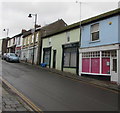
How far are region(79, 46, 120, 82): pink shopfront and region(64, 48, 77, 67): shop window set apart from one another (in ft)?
5.57

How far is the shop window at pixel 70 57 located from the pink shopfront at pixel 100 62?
1697mm

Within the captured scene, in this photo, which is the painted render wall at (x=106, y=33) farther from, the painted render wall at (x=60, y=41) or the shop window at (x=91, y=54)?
the painted render wall at (x=60, y=41)

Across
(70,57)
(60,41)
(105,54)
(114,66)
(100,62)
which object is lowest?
(114,66)

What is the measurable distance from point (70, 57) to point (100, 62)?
5698 millimetres

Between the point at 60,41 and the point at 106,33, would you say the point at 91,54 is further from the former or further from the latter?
the point at 60,41

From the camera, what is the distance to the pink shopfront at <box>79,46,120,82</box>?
1387cm

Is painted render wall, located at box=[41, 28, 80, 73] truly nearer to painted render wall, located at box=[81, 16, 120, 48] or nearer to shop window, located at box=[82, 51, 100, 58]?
painted render wall, located at box=[81, 16, 120, 48]

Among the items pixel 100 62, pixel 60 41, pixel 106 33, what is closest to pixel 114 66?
pixel 100 62

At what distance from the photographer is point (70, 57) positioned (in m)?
20.1

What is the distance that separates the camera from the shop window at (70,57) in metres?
19.2

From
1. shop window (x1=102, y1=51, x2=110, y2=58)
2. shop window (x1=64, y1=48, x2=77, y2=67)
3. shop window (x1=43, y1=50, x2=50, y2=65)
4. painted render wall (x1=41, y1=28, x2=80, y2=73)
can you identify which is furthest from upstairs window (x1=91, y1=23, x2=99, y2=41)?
shop window (x1=43, y1=50, x2=50, y2=65)

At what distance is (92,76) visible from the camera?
15.7 meters

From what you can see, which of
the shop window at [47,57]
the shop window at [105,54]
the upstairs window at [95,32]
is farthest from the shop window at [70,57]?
the shop window at [47,57]

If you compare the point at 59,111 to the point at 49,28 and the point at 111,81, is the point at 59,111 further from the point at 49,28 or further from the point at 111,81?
the point at 49,28
